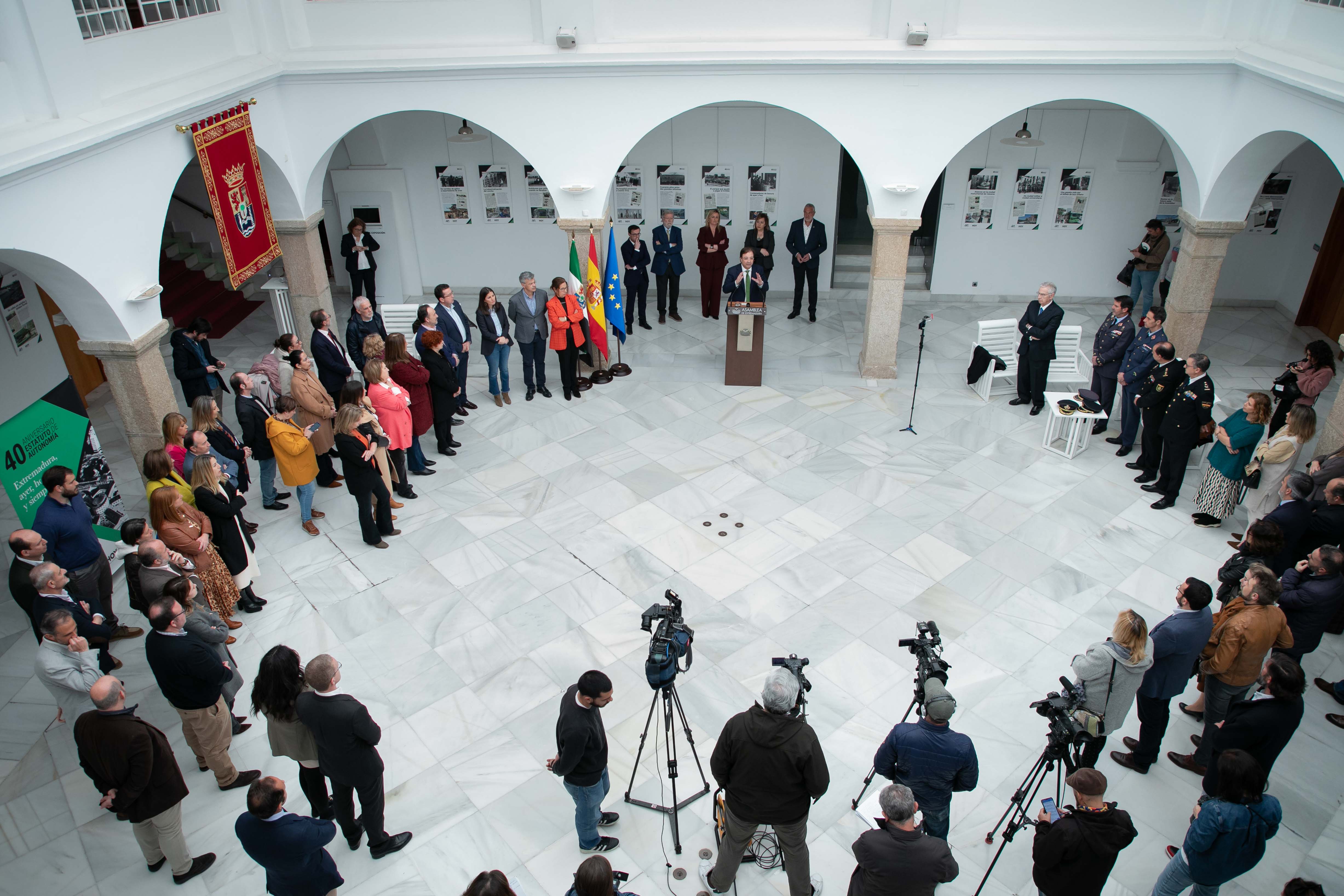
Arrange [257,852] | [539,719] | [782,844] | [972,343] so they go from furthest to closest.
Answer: [972,343] → [539,719] → [782,844] → [257,852]

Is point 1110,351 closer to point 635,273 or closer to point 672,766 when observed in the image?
point 635,273

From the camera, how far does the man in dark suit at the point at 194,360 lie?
8.92m

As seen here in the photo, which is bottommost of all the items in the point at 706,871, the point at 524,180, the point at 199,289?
the point at 706,871

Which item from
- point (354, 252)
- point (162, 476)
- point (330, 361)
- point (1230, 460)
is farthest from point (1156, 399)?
point (354, 252)

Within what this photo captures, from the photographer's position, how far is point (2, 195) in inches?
252

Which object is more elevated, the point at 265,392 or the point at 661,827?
the point at 265,392

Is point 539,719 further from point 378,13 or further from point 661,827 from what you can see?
point 378,13

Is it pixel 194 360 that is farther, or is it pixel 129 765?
pixel 194 360

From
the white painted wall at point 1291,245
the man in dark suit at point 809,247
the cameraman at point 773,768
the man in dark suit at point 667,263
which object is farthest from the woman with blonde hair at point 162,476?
the white painted wall at point 1291,245

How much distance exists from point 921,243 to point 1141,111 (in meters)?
4.97

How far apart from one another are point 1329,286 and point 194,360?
44.6ft

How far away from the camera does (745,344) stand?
1062 centimetres

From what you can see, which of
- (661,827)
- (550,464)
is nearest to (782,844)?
(661,827)

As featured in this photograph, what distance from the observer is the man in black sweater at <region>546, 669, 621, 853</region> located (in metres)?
4.50
